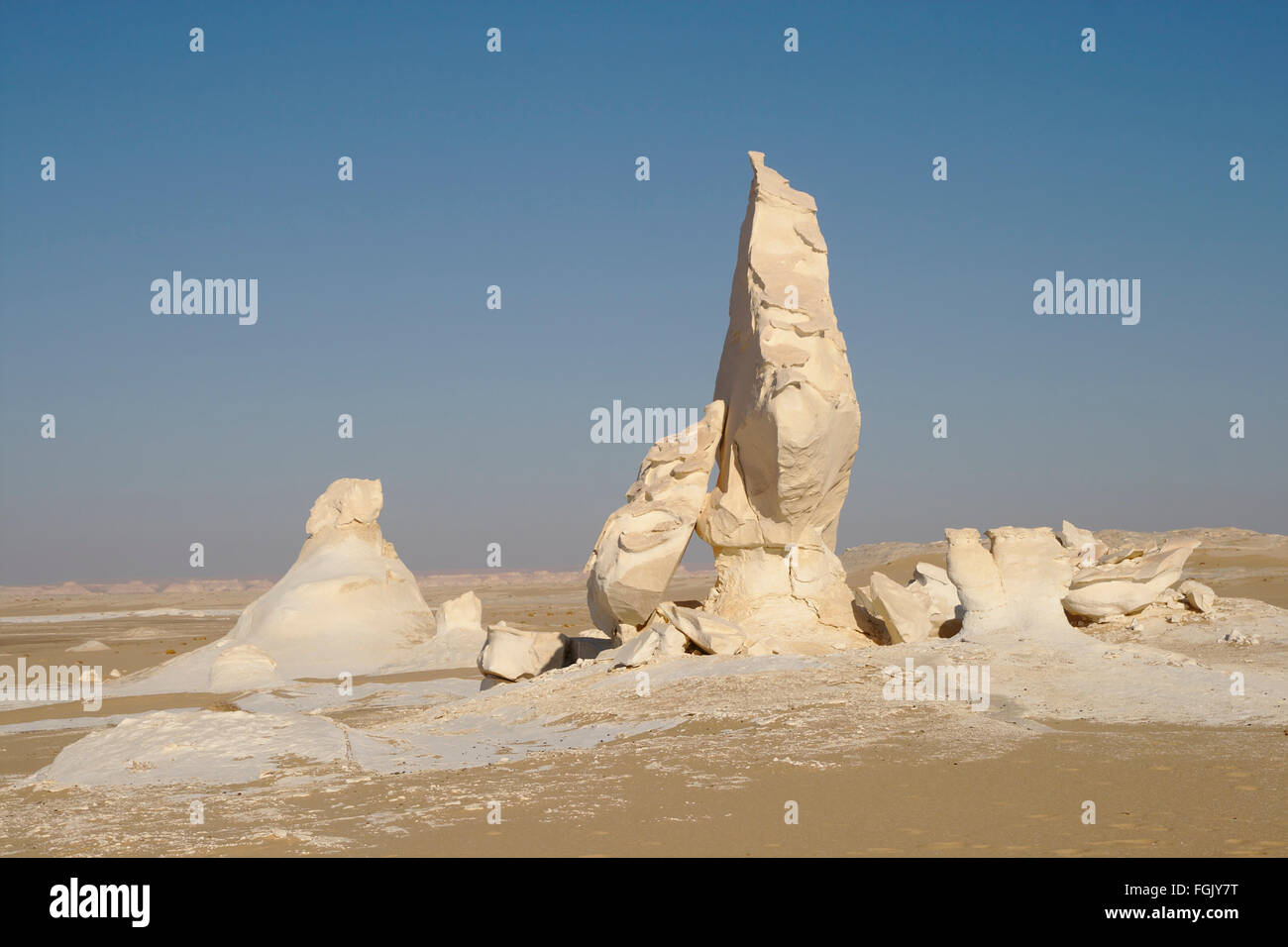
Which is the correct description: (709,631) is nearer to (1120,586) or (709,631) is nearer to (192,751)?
(1120,586)

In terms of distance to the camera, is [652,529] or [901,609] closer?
[901,609]

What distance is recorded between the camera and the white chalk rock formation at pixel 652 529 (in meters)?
11.9

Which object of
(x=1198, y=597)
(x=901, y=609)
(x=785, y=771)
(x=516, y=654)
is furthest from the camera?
(x=516, y=654)

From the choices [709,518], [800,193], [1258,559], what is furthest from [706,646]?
[1258,559]

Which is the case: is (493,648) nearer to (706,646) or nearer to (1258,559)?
(706,646)

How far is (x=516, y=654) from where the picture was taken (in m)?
13.0

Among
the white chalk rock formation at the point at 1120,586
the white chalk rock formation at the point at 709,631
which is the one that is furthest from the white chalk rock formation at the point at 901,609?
the white chalk rock formation at the point at 709,631

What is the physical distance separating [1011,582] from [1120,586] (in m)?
1.37

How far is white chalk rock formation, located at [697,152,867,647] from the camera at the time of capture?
A: 11773 millimetres
